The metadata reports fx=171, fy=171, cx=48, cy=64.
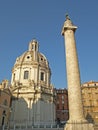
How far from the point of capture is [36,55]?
46.0 m

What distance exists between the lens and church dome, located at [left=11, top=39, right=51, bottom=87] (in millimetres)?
42506

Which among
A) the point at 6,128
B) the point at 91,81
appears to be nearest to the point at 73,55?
the point at 6,128

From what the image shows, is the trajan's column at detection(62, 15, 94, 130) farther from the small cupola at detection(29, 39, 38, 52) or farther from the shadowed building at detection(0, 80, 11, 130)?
the small cupola at detection(29, 39, 38, 52)

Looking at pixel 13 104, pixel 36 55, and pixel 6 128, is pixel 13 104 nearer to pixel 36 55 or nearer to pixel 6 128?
pixel 6 128

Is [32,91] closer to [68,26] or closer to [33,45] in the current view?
[33,45]

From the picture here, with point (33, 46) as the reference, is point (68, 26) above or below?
below

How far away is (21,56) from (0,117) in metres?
18.4

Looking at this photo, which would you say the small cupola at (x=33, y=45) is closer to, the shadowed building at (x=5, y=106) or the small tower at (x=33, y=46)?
the small tower at (x=33, y=46)

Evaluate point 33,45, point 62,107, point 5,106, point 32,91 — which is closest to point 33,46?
point 33,45

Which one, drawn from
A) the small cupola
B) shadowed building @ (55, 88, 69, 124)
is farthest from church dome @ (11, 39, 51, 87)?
shadowed building @ (55, 88, 69, 124)

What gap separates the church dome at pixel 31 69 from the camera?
1673 inches

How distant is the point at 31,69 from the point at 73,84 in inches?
1088

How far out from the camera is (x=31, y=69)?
4334 centimetres

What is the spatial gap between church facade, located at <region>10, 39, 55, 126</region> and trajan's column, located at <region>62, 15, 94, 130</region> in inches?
819
